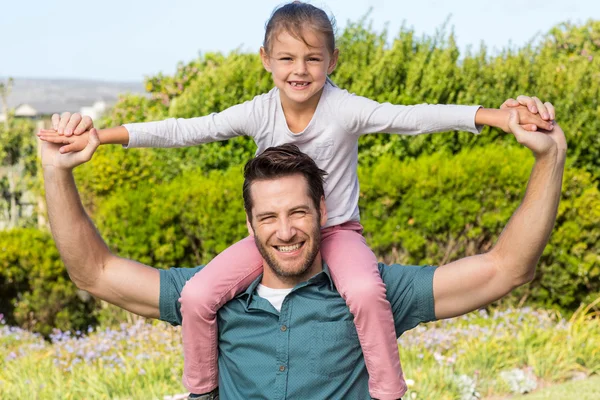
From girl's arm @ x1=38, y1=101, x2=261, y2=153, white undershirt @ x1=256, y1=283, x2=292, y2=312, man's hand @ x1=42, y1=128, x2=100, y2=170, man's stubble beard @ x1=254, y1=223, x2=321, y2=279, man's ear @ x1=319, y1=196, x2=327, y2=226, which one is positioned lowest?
white undershirt @ x1=256, y1=283, x2=292, y2=312

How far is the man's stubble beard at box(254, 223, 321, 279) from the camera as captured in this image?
3.03 m

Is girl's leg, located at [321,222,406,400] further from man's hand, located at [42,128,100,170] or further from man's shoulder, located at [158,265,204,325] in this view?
man's hand, located at [42,128,100,170]

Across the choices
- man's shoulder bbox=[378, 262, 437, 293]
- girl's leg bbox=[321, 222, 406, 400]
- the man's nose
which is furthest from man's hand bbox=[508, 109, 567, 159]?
the man's nose

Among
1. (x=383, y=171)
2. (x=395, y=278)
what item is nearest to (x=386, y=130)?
(x=395, y=278)

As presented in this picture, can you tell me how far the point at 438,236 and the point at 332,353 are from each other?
4.78 meters

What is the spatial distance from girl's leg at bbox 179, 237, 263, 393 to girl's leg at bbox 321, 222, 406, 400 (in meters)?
0.32

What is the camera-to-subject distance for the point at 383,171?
24.8 ft

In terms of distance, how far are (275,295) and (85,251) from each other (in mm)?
707

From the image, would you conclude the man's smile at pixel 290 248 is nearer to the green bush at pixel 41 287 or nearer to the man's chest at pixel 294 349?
the man's chest at pixel 294 349

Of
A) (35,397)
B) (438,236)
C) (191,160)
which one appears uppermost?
(191,160)

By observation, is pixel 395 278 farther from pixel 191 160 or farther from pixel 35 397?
pixel 191 160

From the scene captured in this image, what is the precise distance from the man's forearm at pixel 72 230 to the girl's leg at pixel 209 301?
1.20 feet

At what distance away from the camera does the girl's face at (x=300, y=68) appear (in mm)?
3453

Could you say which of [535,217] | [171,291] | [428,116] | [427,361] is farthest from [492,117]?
[427,361]
